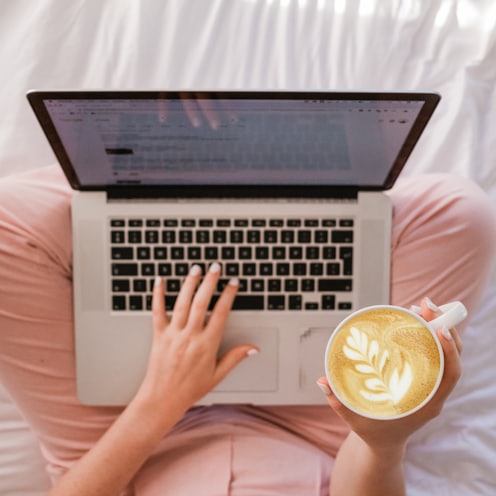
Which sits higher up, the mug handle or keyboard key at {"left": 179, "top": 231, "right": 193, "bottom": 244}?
keyboard key at {"left": 179, "top": 231, "right": 193, "bottom": 244}

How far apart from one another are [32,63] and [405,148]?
2.04 ft

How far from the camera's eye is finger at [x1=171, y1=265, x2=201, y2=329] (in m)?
0.91

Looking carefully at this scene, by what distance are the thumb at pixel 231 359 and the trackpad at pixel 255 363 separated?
0.06 ft

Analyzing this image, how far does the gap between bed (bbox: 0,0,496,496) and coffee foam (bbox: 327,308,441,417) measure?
47 cm

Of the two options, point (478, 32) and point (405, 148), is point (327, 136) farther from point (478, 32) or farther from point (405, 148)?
point (478, 32)

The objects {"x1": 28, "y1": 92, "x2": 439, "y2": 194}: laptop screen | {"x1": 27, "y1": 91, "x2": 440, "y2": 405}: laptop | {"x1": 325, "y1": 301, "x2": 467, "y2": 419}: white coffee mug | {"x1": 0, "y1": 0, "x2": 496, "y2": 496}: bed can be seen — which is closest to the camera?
{"x1": 325, "y1": 301, "x2": 467, "y2": 419}: white coffee mug

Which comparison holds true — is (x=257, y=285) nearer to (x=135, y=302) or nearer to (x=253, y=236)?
(x=253, y=236)

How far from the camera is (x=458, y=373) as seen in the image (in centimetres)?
69

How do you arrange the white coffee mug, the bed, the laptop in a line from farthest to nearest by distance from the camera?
the bed
the laptop
the white coffee mug

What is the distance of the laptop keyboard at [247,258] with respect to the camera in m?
0.92

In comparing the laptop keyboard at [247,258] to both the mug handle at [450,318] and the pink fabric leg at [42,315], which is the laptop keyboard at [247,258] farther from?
the mug handle at [450,318]

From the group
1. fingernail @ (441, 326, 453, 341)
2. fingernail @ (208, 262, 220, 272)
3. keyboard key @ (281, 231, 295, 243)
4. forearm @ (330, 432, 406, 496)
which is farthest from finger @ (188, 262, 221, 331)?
fingernail @ (441, 326, 453, 341)

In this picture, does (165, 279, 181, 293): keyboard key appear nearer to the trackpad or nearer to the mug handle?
the trackpad

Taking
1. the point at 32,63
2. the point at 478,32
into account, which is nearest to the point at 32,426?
the point at 32,63
